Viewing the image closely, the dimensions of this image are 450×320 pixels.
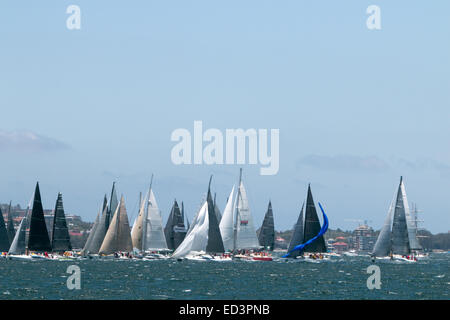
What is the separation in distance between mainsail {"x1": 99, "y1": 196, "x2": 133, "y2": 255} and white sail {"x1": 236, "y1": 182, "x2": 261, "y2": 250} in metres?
17.3

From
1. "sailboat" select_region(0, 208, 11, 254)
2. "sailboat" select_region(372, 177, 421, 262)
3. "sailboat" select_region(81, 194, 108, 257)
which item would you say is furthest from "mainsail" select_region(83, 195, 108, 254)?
"sailboat" select_region(372, 177, 421, 262)

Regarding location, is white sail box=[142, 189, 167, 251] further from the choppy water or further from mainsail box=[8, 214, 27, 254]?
the choppy water

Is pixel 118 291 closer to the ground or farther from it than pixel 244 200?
closer to the ground

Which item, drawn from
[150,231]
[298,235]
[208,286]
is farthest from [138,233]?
[208,286]

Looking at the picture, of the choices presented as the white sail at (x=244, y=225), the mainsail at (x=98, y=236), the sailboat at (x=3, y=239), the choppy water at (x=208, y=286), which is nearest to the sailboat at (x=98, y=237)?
the mainsail at (x=98, y=236)

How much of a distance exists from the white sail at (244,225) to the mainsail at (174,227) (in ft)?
79.2

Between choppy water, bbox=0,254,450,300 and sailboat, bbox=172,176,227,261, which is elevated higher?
sailboat, bbox=172,176,227,261

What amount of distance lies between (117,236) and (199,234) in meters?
16.9

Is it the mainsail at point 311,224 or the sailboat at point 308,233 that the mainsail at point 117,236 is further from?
the mainsail at point 311,224

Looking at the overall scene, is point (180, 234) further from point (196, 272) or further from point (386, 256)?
point (196, 272)

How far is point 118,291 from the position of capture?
71.4m

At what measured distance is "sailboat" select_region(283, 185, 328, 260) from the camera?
5310 inches

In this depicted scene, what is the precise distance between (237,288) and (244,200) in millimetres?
57606
